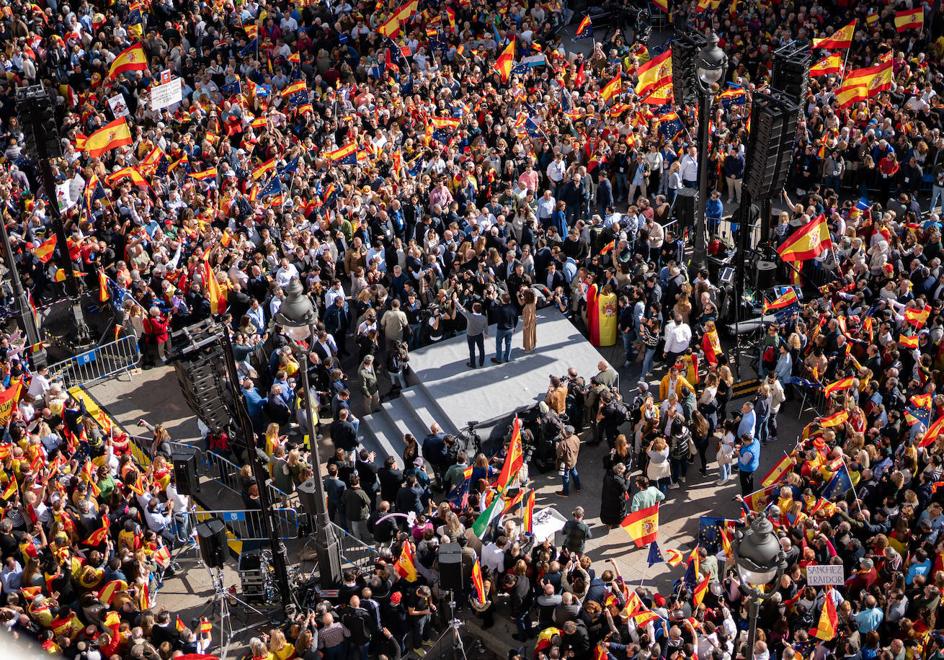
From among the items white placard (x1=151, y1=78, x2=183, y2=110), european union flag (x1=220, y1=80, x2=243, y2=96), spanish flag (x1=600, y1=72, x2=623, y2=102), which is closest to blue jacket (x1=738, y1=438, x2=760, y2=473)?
spanish flag (x1=600, y1=72, x2=623, y2=102)

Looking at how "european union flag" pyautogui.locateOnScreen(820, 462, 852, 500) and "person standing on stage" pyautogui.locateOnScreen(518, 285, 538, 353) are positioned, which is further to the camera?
"person standing on stage" pyautogui.locateOnScreen(518, 285, 538, 353)

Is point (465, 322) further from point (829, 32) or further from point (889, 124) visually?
point (829, 32)

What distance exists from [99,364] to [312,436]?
10047mm

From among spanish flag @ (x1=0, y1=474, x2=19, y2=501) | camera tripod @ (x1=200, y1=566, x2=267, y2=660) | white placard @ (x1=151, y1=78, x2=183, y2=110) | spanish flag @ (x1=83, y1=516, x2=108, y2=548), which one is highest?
white placard @ (x1=151, y1=78, x2=183, y2=110)

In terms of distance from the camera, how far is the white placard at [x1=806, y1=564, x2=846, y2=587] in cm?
1741

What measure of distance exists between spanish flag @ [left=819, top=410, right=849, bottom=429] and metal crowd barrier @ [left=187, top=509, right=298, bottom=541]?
8686 mm

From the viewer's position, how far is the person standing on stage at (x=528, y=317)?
24.3 metres

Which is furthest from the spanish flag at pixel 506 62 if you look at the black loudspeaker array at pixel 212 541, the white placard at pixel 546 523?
the black loudspeaker array at pixel 212 541

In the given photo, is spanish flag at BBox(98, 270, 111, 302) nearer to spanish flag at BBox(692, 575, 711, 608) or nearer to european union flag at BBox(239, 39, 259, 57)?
european union flag at BBox(239, 39, 259, 57)

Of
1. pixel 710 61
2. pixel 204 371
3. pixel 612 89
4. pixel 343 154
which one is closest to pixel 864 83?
pixel 612 89

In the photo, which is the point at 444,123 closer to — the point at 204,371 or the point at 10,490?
the point at 10,490

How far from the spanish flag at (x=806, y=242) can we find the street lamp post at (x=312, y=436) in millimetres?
10053

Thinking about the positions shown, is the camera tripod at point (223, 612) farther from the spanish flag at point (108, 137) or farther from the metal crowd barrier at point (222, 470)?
the spanish flag at point (108, 137)

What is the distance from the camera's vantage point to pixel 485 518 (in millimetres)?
19578
